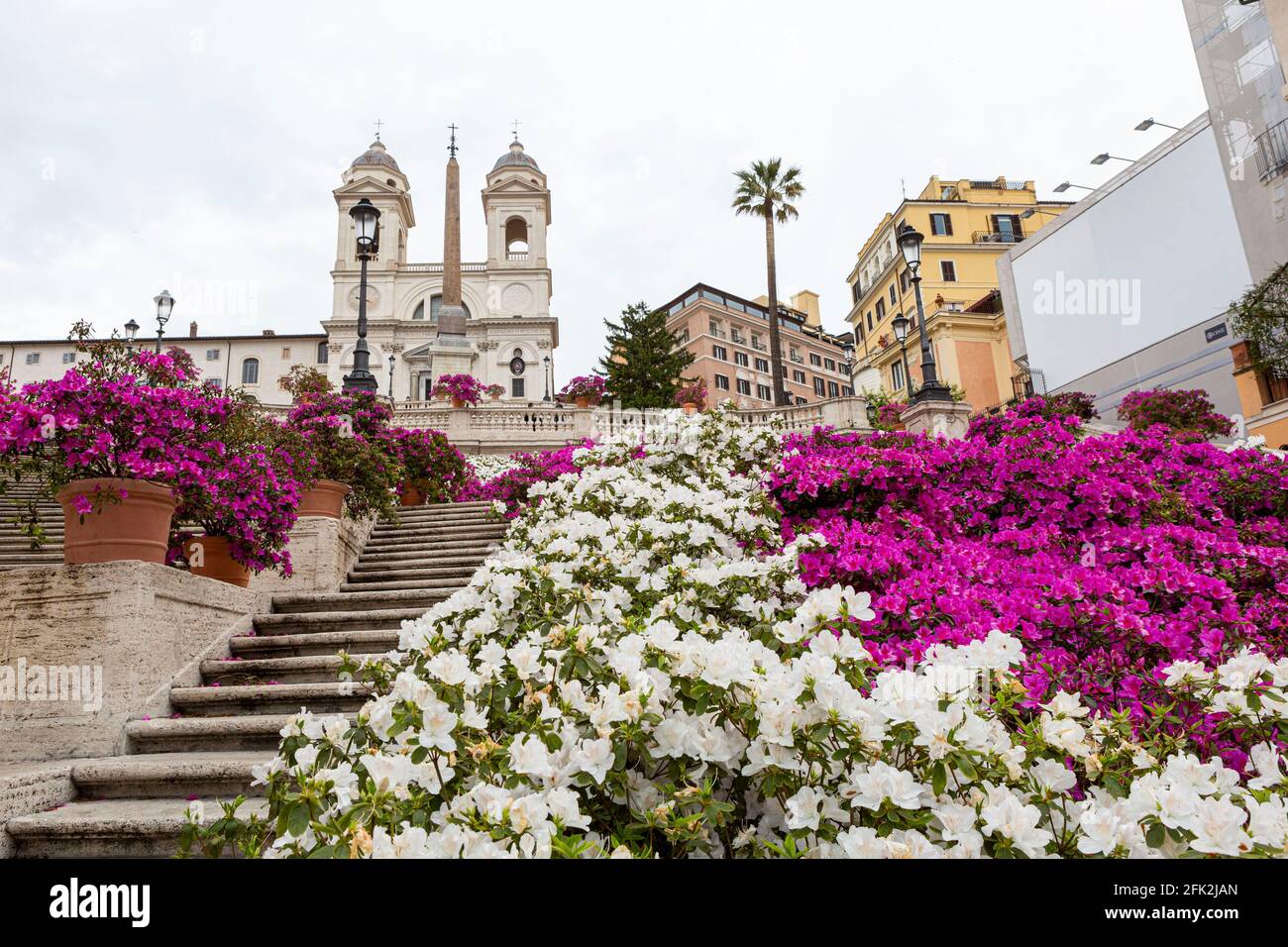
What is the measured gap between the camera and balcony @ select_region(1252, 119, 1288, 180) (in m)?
20.6

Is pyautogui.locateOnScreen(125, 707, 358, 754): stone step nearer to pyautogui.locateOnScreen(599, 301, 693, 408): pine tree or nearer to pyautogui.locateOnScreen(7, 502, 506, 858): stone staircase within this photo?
pyautogui.locateOnScreen(7, 502, 506, 858): stone staircase

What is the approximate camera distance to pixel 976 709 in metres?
1.92

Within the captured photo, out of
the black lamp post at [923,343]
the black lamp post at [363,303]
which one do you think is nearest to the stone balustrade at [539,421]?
the black lamp post at [923,343]

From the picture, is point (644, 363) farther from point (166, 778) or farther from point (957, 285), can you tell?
point (166, 778)

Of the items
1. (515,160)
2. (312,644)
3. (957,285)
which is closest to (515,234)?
(515,160)

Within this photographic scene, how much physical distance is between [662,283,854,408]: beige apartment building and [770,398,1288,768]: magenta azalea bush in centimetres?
5427

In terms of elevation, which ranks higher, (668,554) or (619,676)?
(668,554)

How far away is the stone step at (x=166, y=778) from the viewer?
3656 millimetres

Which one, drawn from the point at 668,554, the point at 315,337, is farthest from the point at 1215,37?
the point at 315,337

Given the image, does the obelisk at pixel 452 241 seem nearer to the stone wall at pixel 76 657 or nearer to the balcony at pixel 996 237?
the balcony at pixel 996 237

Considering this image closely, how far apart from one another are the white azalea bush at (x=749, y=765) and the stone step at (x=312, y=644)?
11.0 feet
